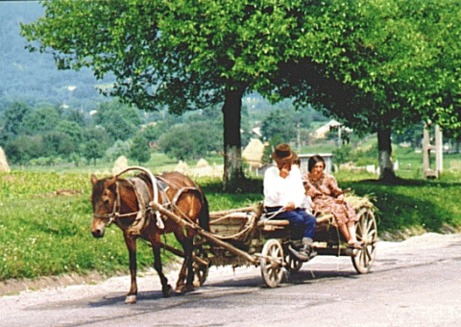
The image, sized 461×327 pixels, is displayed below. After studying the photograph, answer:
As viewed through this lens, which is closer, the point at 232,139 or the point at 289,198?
the point at 289,198

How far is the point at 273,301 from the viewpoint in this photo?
18781mm

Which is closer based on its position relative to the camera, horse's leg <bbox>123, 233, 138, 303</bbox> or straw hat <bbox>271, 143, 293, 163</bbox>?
horse's leg <bbox>123, 233, 138, 303</bbox>

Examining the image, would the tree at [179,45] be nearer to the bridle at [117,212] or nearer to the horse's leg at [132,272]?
the bridle at [117,212]

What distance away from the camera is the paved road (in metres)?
16.8

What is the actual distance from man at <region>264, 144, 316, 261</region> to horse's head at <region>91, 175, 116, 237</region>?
2984 millimetres

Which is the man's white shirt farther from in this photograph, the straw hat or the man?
the straw hat

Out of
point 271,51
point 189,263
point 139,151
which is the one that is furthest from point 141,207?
point 139,151

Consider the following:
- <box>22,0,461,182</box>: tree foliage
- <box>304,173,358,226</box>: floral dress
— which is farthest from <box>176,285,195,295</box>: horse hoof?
<box>22,0,461,182</box>: tree foliage

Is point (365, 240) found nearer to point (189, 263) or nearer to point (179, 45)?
point (189, 263)

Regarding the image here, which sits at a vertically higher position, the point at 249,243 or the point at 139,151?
the point at 139,151

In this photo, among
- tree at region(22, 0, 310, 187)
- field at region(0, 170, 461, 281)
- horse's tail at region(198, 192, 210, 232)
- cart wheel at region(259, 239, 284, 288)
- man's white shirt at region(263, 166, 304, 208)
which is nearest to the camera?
cart wheel at region(259, 239, 284, 288)

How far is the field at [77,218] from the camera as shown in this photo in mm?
23078

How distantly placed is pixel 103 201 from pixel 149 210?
807 mm

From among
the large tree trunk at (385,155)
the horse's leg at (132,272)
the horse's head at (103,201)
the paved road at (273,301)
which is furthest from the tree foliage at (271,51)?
the horse's head at (103,201)
